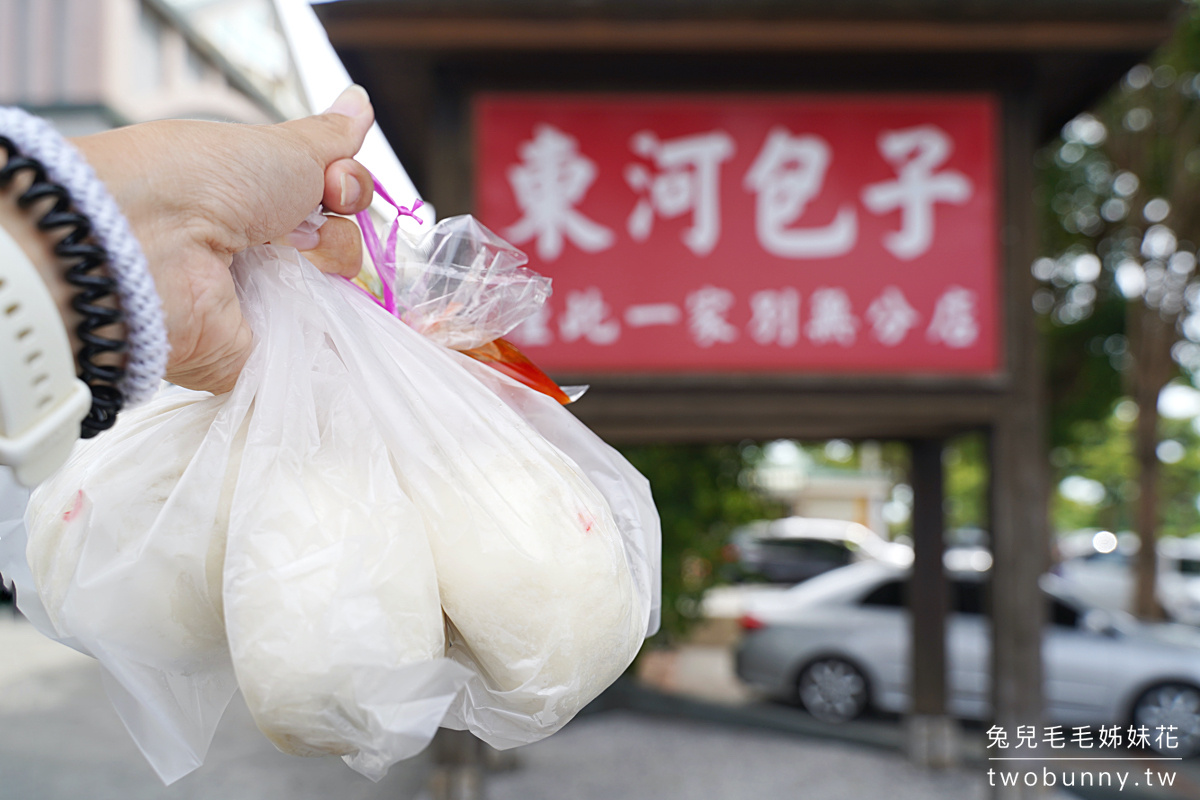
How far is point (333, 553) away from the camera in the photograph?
620 mm

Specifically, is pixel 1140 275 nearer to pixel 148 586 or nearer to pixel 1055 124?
pixel 1055 124

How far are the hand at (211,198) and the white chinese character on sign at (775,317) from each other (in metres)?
2.71

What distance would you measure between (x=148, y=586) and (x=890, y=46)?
3325 millimetres

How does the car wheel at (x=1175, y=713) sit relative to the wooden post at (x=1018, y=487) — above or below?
below

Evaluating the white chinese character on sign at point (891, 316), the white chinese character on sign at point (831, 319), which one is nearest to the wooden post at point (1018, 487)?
the white chinese character on sign at point (891, 316)

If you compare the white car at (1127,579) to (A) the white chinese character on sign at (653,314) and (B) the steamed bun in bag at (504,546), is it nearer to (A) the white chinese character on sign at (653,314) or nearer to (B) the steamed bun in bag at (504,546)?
(A) the white chinese character on sign at (653,314)

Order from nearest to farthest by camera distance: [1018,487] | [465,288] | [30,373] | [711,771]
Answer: [30,373] → [465,288] → [1018,487] → [711,771]

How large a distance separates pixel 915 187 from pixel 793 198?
1.68ft

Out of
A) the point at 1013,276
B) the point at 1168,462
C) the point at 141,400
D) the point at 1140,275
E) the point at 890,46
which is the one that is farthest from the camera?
the point at 1168,462

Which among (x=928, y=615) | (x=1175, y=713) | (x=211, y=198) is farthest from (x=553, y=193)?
(x=1175, y=713)

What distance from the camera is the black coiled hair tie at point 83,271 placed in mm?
536

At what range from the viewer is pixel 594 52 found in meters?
3.28

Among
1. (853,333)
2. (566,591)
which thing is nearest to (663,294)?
(853,333)

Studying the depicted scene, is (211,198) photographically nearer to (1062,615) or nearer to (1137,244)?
(1062,615)
